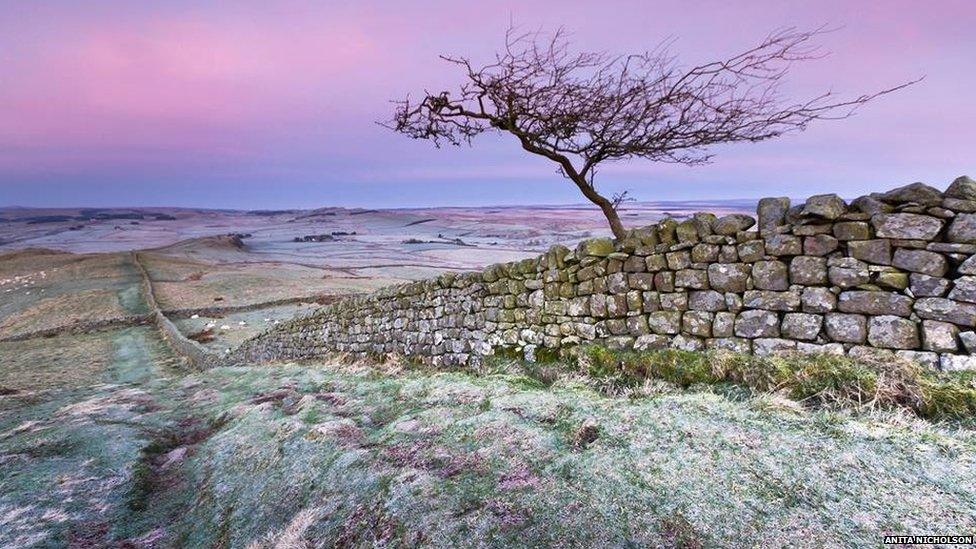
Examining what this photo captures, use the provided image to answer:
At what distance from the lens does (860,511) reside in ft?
9.03

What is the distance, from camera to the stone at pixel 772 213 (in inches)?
195

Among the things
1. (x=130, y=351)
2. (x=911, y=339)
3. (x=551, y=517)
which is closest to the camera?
(x=551, y=517)

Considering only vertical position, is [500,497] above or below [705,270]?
below

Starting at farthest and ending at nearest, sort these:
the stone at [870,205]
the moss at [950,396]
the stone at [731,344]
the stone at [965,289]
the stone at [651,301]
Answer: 1. the stone at [651,301]
2. the stone at [731,344]
3. the stone at [870,205]
4. the stone at [965,289]
5. the moss at [950,396]

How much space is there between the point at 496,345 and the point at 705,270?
3.79 metres

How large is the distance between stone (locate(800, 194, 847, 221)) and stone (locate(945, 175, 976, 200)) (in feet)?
2.47

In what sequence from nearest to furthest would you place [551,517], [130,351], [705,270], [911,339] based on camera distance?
[551,517], [911,339], [705,270], [130,351]

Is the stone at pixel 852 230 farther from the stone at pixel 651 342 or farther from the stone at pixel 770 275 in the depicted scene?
the stone at pixel 651 342

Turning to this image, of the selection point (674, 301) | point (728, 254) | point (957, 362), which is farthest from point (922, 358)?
point (674, 301)

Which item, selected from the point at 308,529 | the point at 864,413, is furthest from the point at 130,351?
the point at 864,413

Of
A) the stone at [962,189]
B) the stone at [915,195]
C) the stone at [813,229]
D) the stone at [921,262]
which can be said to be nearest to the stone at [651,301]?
the stone at [813,229]

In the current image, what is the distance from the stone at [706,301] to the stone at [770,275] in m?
0.43

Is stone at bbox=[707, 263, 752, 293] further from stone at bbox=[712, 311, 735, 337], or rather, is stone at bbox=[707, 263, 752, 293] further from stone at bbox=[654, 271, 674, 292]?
stone at bbox=[654, 271, 674, 292]

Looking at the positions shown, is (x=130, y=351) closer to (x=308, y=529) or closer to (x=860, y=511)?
(x=308, y=529)
